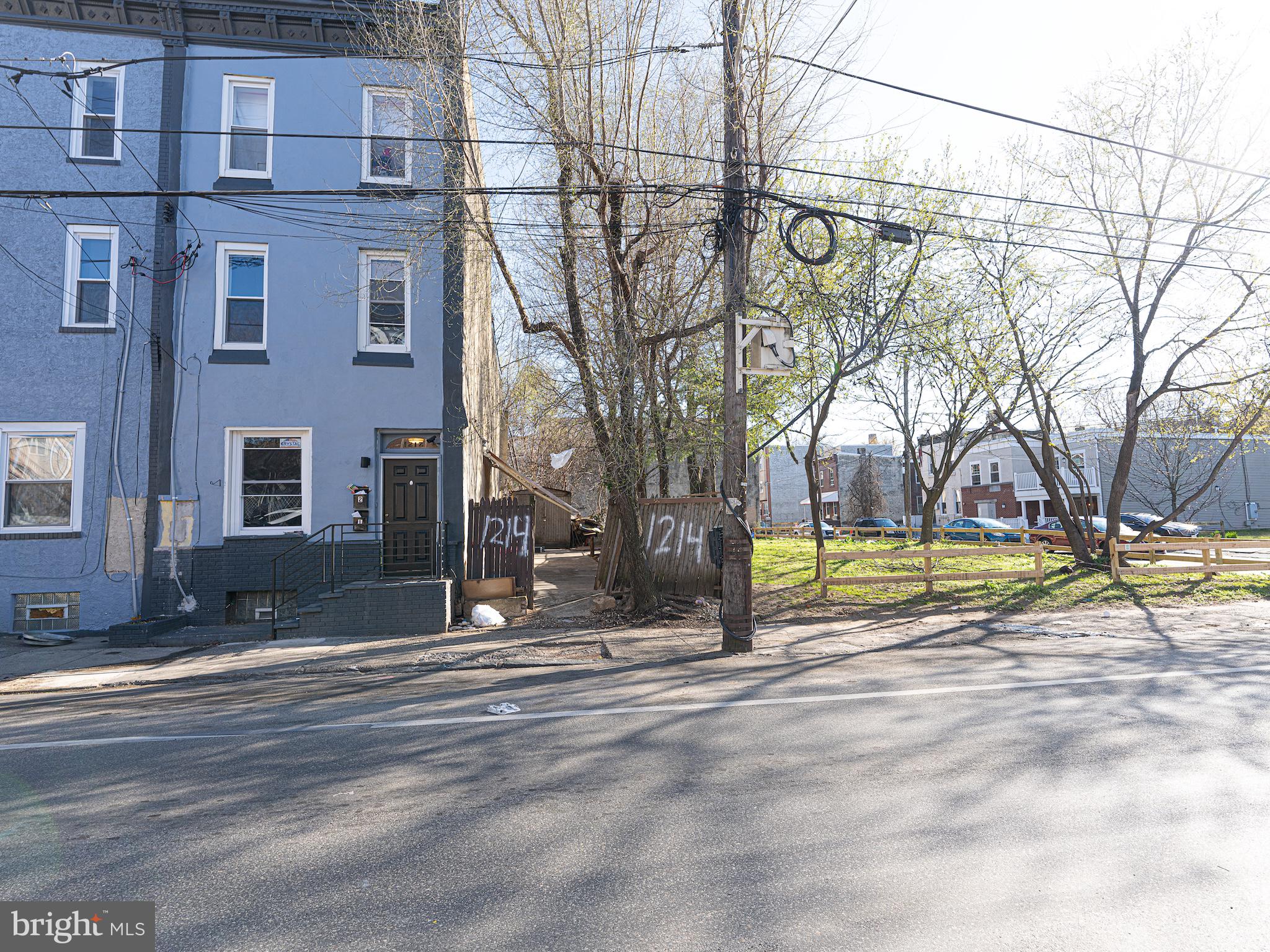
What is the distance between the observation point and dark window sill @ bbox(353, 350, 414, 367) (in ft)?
44.6

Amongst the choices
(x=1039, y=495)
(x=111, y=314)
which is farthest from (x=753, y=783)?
(x=1039, y=495)

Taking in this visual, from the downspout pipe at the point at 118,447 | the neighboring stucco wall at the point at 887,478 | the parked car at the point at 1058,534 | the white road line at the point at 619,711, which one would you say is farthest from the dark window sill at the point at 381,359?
the neighboring stucco wall at the point at 887,478

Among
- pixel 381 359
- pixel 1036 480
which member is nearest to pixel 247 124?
pixel 381 359

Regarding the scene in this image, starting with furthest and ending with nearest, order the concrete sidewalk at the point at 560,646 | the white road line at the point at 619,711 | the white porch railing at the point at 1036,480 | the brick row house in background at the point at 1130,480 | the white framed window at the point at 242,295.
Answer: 1. the white porch railing at the point at 1036,480
2. the brick row house in background at the point at 1130,480
3. the white framed window at the point at 242,295
4. the concrete sidewalk at the point at 560,646
5. the white road line at the point at 619,711

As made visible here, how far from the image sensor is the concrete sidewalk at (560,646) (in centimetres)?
920

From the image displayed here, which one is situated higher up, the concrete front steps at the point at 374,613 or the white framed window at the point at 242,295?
the white framed window at the point at 242,295

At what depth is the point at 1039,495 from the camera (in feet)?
161

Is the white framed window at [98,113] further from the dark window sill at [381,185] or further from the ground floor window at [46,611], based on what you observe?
the ground floor window at [46,611]

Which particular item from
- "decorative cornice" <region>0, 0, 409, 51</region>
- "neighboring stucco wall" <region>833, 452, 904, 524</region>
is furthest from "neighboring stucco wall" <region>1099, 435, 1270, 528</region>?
"decorative cornice" <region>0, 0, 409, 51</region>

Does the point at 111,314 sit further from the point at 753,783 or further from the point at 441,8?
the point at 753,783

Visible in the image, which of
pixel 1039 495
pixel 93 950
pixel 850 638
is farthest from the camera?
pixel 1039 495

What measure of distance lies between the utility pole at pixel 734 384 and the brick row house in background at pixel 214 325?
4.90m

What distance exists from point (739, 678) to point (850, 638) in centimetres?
338

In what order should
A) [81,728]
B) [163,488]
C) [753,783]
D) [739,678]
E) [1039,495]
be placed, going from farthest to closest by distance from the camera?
[1039,495], [163,488], [739,678], [81,728], [753,783]
